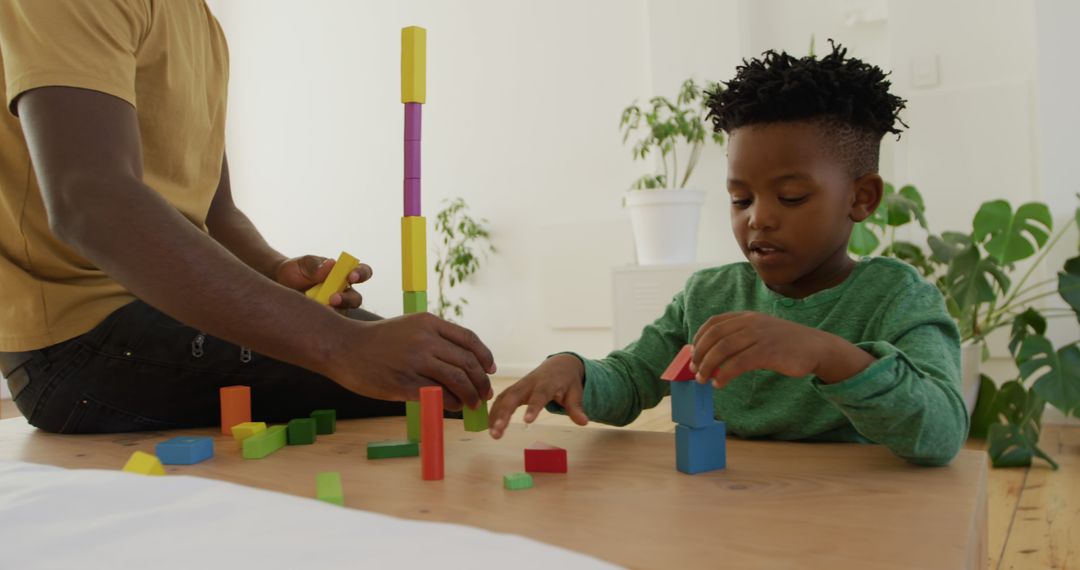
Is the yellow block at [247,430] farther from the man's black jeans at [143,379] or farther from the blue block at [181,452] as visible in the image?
the man's black jeans at [143,379]

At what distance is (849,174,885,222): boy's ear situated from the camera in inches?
42.9

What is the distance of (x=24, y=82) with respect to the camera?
3.60 feet

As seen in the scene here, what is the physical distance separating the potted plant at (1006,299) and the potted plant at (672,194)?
27.3 inches

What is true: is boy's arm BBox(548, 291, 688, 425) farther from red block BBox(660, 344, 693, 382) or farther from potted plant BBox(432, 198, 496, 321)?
potted plant BBox(432, 198, 496, 321)

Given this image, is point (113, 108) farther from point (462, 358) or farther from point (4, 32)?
point (462, 358)

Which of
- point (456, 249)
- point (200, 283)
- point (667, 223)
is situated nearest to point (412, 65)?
point (200, 283)

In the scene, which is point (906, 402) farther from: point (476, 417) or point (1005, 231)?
point (1005, 231)

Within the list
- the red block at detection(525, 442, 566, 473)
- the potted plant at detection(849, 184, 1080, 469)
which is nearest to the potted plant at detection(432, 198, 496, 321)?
the potted plant at detection(849, 184, 1080, 469)

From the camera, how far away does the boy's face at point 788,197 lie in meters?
1.04

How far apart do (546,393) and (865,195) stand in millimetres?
475

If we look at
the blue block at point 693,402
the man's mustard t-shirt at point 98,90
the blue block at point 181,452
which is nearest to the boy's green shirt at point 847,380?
the blue block at point 693,402

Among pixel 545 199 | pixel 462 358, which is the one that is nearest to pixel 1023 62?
pixel 545 199

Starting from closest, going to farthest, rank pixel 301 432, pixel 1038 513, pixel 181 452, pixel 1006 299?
pixel 181 452
pixel 301 432
pixel 1038 513
pixel 1006 299

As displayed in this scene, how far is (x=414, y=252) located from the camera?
103 centimetres
